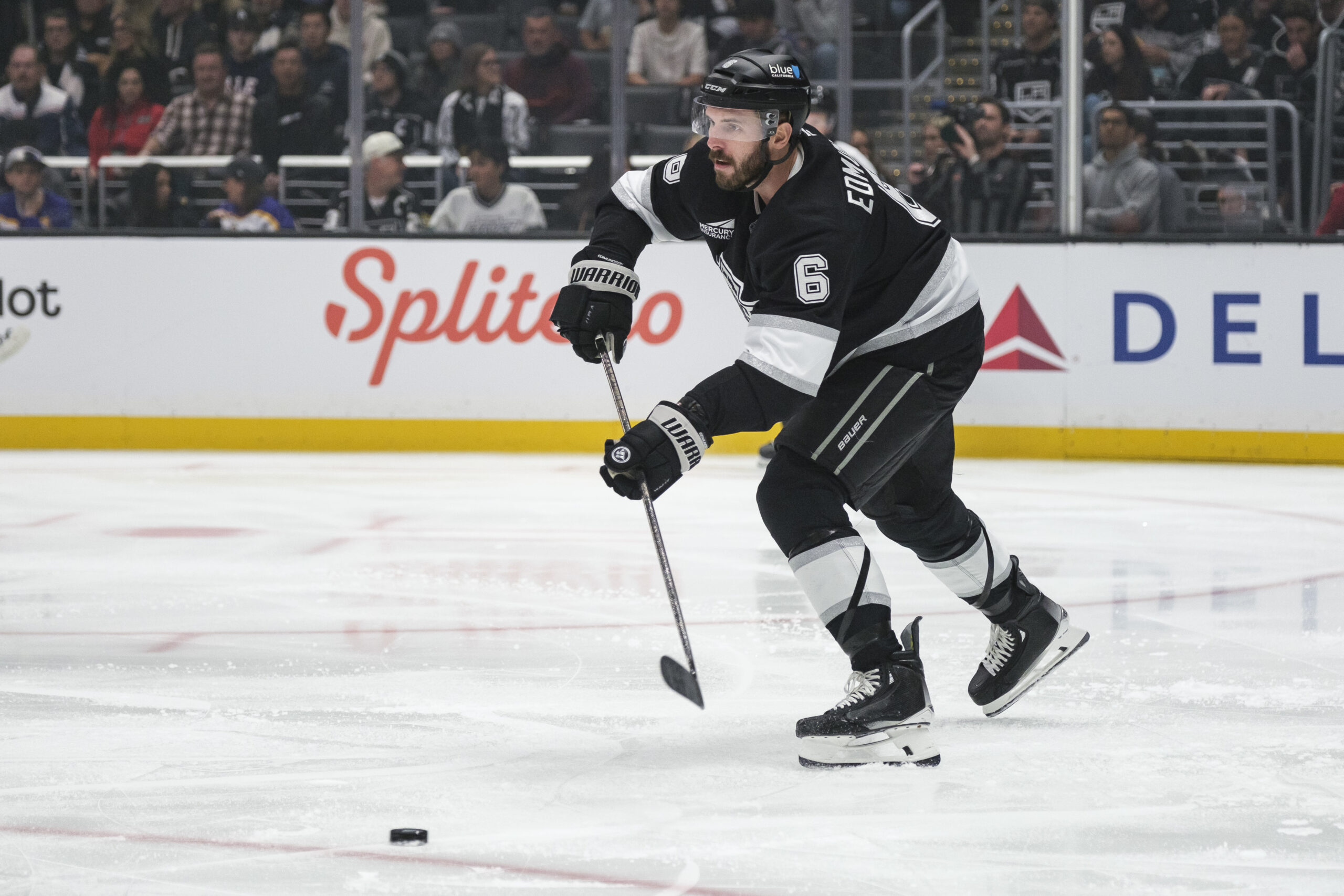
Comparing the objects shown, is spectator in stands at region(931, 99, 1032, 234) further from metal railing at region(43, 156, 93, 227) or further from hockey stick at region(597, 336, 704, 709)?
hockey stick at region(597, 336, 704, 709)

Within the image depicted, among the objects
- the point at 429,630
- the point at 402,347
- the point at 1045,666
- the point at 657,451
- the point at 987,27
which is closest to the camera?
the point at 657,451

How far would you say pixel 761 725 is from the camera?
3.05 meters

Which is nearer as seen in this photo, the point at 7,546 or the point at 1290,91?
the point at 7,546

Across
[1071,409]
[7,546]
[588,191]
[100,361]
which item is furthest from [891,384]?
[100,361]

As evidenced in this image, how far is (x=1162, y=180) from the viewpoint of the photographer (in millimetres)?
7488

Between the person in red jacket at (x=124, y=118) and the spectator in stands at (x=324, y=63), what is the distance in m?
0.82

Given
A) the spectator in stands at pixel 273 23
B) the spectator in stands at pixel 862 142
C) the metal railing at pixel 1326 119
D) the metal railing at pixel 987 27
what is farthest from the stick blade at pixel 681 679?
the spectator in stands at pixel 273 23

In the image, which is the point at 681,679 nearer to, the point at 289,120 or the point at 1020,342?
the point at 1020,342

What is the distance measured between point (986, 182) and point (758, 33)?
4.73 ft

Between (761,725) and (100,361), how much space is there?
5.73 m

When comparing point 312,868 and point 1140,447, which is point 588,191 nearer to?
point 1140,447

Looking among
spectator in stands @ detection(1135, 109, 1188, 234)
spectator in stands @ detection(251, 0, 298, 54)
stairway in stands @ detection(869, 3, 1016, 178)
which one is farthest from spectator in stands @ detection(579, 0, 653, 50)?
spectator in stands @ detection(1135, 109, 1188, 234)

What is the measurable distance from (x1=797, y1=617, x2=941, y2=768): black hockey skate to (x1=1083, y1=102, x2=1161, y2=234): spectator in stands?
16.7 ft

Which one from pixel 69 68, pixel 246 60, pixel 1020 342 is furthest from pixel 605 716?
pixel 69 68
